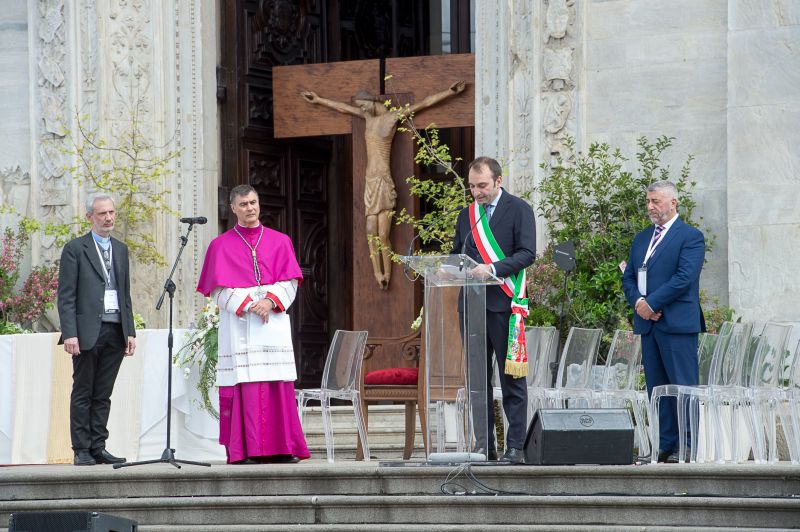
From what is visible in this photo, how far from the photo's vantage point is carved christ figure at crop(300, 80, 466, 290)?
13.1 metres

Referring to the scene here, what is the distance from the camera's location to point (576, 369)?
912 cm

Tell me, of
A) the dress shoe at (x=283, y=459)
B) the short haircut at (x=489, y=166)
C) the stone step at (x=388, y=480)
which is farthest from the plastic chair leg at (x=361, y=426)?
the short haircut at (x=489, y=166)

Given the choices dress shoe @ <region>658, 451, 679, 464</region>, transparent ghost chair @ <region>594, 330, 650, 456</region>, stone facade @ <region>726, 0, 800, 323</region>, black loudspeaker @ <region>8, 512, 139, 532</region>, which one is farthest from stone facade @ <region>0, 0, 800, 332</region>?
black loudspeaker @ <region>8, 512, 139, 532</region>

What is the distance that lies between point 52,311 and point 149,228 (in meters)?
1.09

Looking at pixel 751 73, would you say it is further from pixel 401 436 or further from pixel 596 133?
pixel 401 436

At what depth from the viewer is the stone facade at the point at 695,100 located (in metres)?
10.7

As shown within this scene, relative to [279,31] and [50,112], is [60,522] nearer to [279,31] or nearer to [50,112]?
[50,112]

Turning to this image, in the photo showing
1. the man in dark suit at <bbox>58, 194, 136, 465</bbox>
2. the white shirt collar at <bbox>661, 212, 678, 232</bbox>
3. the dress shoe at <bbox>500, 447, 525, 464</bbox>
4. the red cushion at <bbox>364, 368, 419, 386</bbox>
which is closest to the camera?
the dress shoe at <bbox>500, 447, 525, 464</bbox>

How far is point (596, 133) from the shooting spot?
447 inches

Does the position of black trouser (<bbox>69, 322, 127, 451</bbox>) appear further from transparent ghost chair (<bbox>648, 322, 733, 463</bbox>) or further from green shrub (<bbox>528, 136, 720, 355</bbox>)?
transparent ghost chair (<bbox>648, 322, 733, 463</bbox>)

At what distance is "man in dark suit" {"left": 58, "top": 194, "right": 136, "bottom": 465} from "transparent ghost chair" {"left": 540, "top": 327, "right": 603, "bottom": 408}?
271 centimetres

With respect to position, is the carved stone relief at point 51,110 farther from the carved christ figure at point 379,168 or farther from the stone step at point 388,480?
the stone step at point 388,480

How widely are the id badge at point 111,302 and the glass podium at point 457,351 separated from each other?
2.59 metres

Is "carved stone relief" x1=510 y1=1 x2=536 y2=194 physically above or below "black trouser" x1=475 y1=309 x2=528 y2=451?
above
